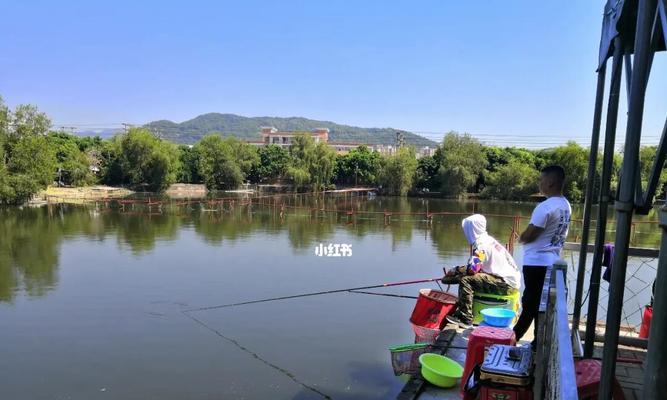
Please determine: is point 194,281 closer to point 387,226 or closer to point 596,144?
point 596,144

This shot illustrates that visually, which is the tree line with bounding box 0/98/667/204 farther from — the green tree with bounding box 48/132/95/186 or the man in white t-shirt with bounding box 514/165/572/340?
the man in white t-shirt with bounding box 514/165/572/340

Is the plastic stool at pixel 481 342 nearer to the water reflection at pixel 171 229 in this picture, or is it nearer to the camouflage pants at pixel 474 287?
the camouflage pants at pixel 474 287

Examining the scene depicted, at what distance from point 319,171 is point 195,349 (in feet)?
140

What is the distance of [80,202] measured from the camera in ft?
109

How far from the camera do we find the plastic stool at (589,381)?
6.43ft

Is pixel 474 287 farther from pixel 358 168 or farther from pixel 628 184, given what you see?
pixel 358 168

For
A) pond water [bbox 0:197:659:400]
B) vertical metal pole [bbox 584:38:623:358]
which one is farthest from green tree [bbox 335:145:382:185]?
vertical metal pole [bbox 584:38:623:358]

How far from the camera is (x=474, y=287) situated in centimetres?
410

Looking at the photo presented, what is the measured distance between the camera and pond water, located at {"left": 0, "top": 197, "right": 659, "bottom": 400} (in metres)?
6.09

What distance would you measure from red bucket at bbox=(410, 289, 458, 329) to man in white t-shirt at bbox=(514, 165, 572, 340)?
115cm

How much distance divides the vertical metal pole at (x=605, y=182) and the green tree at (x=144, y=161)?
4477 centimetres

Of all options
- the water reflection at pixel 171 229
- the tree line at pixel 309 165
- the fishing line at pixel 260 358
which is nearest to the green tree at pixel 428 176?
the tree line at pixel 309 165

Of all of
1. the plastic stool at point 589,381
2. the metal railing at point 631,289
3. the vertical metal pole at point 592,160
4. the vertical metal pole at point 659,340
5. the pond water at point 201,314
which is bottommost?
the pond water at point 201,314

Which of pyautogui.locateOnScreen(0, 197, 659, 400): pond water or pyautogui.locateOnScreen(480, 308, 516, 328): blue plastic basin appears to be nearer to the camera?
pyautogui.locateOnScreen(480, 308, 516, 328): blue plastic basin
